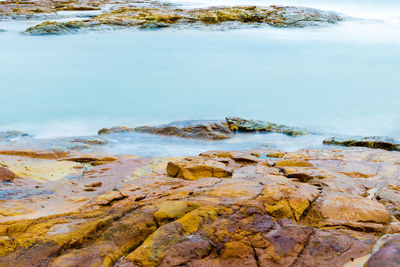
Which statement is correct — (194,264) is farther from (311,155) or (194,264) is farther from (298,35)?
(298,35)

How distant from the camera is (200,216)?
2.82m

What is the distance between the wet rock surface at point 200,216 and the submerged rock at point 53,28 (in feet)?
56.9

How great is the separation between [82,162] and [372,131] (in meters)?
6.44

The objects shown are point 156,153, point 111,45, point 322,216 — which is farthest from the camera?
point 111,45

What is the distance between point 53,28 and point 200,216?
20.0m

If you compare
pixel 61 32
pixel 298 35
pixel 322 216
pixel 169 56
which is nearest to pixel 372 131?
pixel 322 216

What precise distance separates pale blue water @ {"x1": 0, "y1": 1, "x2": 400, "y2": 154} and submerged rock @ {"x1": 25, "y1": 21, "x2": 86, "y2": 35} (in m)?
0.68

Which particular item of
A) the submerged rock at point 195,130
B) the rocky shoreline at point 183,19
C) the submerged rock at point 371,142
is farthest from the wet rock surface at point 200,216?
the rocky shoreline at point 183,19

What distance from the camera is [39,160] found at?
5.27 meters

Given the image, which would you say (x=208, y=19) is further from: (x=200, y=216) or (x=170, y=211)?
(x=200, y=216)

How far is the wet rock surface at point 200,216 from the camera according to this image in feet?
8.09

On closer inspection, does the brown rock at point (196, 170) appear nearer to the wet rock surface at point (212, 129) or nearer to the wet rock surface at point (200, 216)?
the wet rock surface at point (200, 216)

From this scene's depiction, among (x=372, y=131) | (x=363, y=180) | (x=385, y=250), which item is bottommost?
(x=372, y=131)

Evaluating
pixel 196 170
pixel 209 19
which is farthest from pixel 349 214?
pixel 209 19
